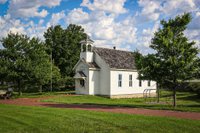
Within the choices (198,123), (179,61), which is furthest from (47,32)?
(198,123)

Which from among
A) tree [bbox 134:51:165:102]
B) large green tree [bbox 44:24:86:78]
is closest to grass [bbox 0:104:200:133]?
tree [bbox 134:51:165:102]

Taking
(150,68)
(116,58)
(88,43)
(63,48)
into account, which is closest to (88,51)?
(88,43)

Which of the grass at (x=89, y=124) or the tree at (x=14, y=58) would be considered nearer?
the grass at (x=89, y=124)

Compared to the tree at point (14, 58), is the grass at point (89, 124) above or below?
below

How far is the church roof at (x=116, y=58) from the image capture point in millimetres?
37312

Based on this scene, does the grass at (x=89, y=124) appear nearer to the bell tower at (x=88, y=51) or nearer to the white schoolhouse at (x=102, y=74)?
the white schoolhouse at (x=102, y=74)

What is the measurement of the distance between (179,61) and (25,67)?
20.9 metres

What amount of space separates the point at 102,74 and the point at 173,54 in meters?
16.1

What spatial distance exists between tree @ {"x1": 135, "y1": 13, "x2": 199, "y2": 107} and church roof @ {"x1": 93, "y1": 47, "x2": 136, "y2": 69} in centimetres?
1390

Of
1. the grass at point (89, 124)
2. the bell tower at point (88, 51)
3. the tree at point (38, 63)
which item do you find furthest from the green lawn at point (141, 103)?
the bell tower at point (88, 51)

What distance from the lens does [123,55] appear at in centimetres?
4141

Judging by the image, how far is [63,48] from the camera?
58.5m

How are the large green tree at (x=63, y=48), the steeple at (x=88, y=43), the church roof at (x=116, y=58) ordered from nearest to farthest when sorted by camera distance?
the church roof at (x=116, y=58)
the steeple at (x=88, y=43)
the large green tree at (x=63, y=48)

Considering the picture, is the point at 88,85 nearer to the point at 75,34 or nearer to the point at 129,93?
the point at 129,93
